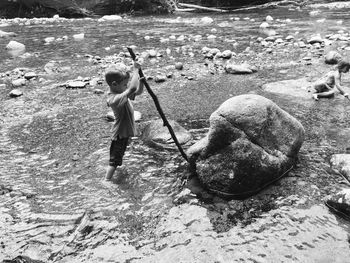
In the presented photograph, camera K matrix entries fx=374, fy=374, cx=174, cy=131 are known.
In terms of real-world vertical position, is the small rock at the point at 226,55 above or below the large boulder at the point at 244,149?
below

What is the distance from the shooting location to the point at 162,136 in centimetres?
676

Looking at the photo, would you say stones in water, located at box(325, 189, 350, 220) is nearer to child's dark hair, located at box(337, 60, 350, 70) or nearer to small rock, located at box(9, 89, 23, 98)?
child's dark hair, located at box(337, 60, 350, 70)

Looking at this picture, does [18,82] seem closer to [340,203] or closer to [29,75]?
[29,75]

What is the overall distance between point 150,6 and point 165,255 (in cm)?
2938

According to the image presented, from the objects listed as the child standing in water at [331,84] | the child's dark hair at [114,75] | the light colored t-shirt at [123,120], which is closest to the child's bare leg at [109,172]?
the light colored t-shirt at [123,120]

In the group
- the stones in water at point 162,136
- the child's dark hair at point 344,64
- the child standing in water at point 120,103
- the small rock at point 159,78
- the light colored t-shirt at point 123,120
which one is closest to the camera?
the child standing in water at point 120,103

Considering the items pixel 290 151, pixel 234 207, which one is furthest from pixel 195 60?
pixel 234 207

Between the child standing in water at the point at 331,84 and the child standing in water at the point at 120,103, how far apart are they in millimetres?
5145

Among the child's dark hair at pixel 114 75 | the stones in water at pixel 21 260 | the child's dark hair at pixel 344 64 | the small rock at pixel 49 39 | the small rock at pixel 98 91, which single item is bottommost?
the small rock at pixel 49 39

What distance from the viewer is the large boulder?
16.4ft

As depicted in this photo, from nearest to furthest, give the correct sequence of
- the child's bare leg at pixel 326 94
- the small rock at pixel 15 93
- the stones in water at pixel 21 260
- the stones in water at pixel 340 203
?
the stones in water at pixel 21 260 < the stones in water at pixel 340 203 < the child's bare leg at pixel 326 94 < the small rock at pixel 15 93

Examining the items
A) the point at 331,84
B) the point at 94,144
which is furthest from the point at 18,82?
the point at 331,84

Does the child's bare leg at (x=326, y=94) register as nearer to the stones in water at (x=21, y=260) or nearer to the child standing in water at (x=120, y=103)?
the child standing in water at (x=120, y=103)

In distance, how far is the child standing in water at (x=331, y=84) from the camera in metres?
8.56
